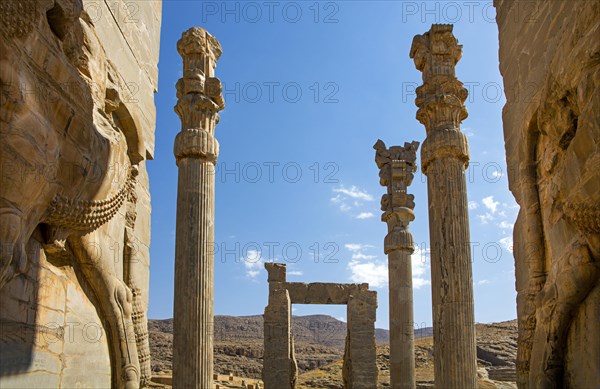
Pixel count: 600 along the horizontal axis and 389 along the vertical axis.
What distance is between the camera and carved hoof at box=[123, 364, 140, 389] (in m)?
6.16

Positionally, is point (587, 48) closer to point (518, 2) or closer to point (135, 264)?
point (518, 2)

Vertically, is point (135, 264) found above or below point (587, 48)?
below

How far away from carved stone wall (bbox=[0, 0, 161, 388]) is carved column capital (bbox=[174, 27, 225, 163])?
122 cm

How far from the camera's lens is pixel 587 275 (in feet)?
15.4

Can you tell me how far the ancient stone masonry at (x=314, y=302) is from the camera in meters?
19.0

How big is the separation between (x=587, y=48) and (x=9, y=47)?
3931 millimetres

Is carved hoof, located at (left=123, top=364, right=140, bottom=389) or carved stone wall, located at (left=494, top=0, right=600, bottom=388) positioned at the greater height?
carved stone wall, located at (left=494, top=0, right=600, bottom=388)

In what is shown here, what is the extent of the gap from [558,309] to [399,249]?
33.4 feet

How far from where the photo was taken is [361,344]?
19.2 m

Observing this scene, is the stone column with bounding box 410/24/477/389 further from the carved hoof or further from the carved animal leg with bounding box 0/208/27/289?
the carved animal leg with bounding box 0/208/27/289

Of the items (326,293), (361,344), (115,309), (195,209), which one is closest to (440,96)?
(195,209)

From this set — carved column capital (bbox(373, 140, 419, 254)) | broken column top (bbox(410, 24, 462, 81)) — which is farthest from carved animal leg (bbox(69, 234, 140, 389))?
carved column capital (bbox(373, 140, 419, 254))

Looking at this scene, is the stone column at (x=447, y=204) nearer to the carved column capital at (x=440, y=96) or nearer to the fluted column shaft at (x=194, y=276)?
the carved column capital at (x=440, y=96)

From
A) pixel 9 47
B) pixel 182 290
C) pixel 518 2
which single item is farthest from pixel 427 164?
pixel 9 47
